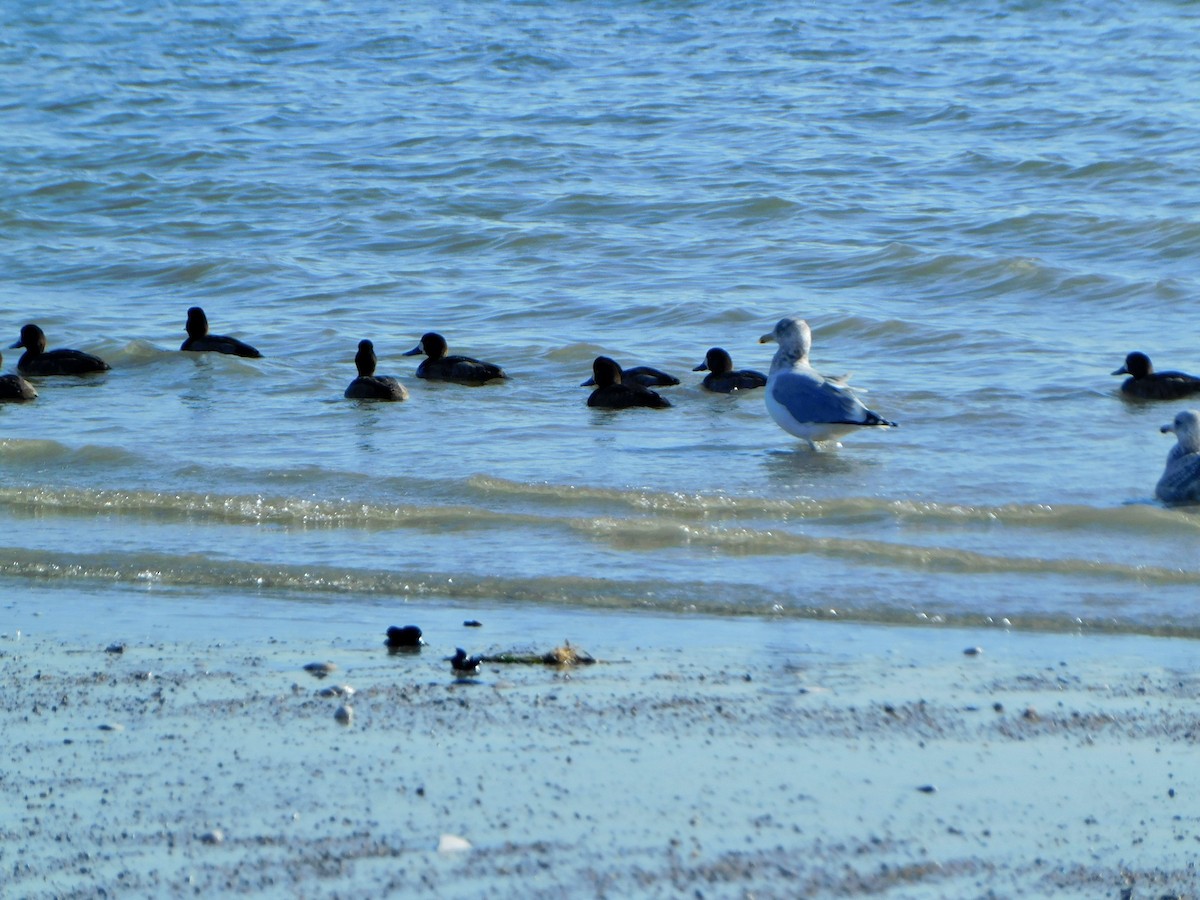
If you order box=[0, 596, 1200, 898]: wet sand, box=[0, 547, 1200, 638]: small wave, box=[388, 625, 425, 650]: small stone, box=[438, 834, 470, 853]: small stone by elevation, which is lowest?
box=[0, 547, 1200, 638]: small wave

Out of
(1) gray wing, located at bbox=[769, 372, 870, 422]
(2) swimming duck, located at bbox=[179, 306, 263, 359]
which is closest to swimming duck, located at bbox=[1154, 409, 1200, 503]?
(1) gray wing, located at bbox=[769, 372, 870, 422]

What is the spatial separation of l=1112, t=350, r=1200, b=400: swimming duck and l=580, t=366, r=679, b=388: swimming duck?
126 inches

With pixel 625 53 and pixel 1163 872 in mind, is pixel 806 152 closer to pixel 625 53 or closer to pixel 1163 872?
pixel 625 53

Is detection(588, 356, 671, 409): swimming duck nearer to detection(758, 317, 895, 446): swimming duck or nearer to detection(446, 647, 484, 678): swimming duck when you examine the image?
detection(758, 317, 895, 446): swimming duck

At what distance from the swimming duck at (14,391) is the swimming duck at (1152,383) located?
7.46m

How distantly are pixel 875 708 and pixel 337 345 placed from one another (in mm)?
9873

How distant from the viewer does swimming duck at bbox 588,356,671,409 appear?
11992 mm

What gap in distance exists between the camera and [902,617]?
6898 millimetres

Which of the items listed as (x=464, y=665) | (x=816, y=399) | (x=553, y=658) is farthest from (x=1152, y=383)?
(x=464, y=665)

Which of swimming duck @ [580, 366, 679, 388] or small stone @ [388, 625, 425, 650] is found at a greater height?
small stone @ [388, 625, 425, 650]

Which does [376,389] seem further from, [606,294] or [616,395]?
[606,294]

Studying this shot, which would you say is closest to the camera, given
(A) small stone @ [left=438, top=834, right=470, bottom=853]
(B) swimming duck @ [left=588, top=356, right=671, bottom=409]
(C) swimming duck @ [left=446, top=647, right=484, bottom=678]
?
(A) small stone @ [left=438, top=834, right=470, bottom=853]

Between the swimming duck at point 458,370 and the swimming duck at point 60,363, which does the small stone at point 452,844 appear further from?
the swimming duck at point 60,363

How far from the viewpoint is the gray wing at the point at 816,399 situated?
10.7 meters
